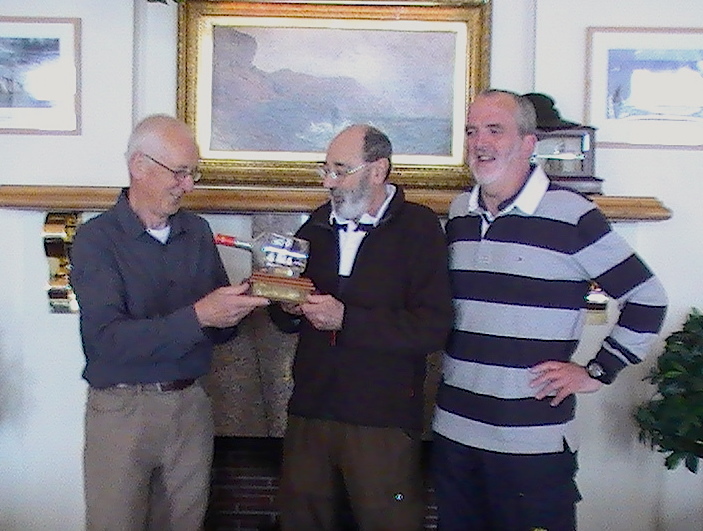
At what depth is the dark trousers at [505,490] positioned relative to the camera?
1791 millimetres

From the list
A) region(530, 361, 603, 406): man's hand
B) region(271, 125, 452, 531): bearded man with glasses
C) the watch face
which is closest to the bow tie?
region(271, 125, 452, 531): bearded man with glasses

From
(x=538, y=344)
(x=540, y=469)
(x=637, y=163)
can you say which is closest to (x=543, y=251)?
(x=538, y=344)

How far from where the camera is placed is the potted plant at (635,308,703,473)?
2160 mm

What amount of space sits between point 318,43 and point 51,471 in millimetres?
1580

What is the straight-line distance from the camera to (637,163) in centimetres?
247

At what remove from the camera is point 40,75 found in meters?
2.45

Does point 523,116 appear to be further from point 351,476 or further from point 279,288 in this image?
point 351,476

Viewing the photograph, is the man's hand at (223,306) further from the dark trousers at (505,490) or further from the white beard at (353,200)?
the dark trousers at (505,490)

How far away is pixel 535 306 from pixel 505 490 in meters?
0.42

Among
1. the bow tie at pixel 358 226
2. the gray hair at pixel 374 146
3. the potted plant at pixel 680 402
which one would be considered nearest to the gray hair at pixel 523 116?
the gray hair at pixel 374 146

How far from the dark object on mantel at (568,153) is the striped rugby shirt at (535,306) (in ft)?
1.60

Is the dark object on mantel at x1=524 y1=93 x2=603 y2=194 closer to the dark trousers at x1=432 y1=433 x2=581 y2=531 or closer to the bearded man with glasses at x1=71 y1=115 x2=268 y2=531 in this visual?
the dark trousers at x1=432 y1=433 x2=581 y2=531

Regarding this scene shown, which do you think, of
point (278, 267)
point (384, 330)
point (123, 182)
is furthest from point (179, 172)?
point (123, 182)

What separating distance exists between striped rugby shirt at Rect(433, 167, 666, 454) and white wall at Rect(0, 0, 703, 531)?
71 centimetres
